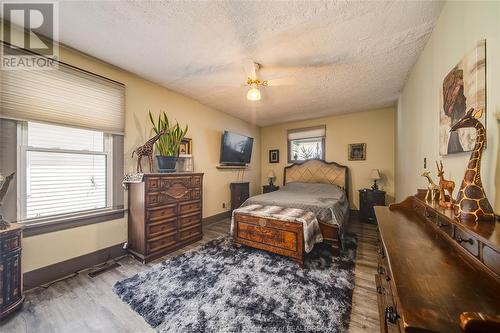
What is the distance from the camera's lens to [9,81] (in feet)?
5.89

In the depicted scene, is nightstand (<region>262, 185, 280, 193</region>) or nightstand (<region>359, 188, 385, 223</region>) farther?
nightstand (<region>262, 185, 280, 193</region>)

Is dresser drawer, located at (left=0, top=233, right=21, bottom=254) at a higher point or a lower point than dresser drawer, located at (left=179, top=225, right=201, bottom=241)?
higher

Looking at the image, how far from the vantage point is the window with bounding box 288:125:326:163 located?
5098 mm

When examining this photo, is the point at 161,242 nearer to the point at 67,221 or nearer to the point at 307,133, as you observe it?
the point at 67,221

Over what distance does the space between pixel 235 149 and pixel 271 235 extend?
8.65 ft

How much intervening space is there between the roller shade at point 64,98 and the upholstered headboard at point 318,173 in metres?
4.14

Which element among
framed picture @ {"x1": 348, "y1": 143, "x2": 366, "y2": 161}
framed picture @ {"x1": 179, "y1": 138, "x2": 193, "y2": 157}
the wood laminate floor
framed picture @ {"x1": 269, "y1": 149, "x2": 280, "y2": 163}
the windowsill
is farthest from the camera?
framed picture @ {"x1": 269, "y1": 149, "x2": 280, "y2": 163}

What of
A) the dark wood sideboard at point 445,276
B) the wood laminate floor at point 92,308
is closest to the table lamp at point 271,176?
the wood laminate floor at point 92,308

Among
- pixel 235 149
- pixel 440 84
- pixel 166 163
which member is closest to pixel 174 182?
pixel 166 163

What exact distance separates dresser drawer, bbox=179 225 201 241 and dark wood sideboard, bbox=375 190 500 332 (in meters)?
2.66

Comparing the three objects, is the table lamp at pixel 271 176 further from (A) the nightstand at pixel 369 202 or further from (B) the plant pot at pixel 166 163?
(B) the plant pot at pixel 166 163

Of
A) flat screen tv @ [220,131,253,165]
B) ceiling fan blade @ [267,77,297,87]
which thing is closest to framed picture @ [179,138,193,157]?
flat screen tv @ [220,131,253,165]

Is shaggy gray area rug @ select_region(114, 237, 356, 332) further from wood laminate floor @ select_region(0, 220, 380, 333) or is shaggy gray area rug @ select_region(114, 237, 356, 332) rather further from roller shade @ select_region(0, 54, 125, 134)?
roller shade @ select_region(0, 54, 125, 134)

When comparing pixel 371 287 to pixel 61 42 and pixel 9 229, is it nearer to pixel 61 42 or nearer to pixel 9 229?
pixel 9 229
